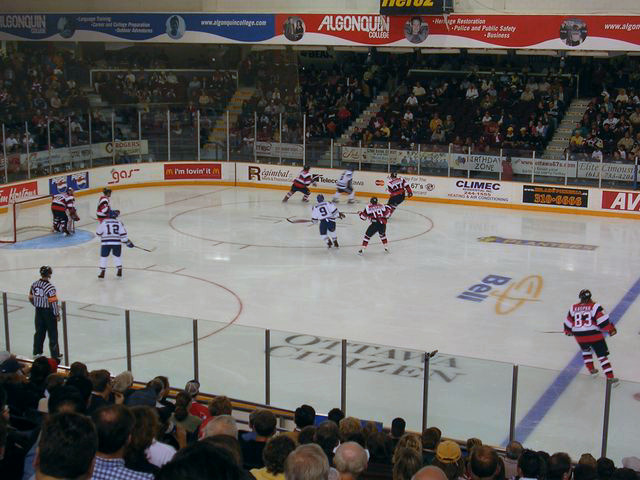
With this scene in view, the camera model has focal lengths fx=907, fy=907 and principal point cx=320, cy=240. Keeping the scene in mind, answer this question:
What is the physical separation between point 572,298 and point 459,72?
1568cm

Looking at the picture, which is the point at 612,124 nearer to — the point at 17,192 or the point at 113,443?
the point at 17,192

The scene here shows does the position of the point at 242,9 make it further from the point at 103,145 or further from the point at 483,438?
the point at 483,438

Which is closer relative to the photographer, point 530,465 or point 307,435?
point 530,465

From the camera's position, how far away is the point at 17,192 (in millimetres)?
21844

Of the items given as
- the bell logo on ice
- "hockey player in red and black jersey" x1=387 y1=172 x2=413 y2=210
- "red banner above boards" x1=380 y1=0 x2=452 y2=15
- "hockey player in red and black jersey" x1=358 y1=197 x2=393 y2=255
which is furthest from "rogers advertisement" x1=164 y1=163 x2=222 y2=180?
the bell logo on ice

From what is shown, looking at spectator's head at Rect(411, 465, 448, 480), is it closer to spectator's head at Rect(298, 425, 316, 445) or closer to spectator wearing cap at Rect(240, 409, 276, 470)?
spectator wearing cap at Rect(240, 409, 276, 470)

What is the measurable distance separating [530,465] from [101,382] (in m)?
3.00

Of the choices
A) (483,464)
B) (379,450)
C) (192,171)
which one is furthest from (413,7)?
(483,464)

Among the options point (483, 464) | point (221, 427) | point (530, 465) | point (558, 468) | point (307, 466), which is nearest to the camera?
point (307, 466)

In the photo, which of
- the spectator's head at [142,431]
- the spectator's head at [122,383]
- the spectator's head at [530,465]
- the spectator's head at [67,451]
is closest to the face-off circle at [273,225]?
the spectator's head at [122,383]

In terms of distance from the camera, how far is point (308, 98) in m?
30.3

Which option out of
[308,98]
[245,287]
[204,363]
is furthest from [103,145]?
[204,363]

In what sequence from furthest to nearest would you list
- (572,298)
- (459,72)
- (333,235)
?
1. (459,72)
2. (333,235)
3. (572,298)

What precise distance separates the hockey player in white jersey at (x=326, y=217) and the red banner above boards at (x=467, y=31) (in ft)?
27.4
